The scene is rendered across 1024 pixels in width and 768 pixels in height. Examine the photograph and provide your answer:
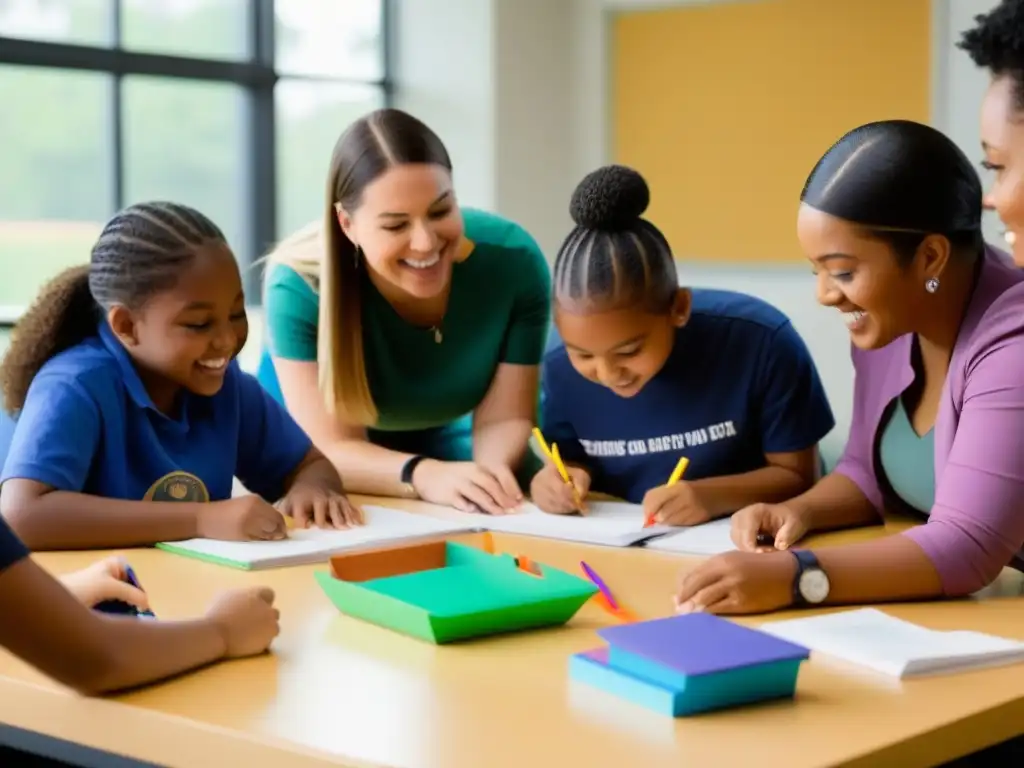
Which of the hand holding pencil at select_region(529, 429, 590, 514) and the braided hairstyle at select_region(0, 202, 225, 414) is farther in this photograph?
the hand holding pencil at select_region(529, 429, 590, 514)

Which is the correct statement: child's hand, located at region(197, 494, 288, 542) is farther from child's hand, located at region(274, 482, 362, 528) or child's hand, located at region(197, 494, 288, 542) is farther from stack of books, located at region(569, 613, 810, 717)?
stack of books, located at region(569, 613, 810, 717)

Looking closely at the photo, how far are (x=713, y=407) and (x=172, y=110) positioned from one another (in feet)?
8.44

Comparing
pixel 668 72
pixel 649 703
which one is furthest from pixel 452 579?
pixel 668 72

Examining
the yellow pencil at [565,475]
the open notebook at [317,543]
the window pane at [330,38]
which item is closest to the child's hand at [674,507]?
the yellow pencil at [565,475]

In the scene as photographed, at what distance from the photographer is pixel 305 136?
4.72 m

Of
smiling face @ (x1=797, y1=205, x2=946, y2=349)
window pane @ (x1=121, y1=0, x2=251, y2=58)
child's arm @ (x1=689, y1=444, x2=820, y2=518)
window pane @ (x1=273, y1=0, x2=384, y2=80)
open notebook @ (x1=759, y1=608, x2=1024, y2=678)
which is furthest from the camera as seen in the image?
window pane @ (x1=273, y1=0, x2=384, y2=80)

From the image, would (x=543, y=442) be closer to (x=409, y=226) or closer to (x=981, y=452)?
(x=409, y=226)

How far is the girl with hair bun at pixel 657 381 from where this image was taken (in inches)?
83.4

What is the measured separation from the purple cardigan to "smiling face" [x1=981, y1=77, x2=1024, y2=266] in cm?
10

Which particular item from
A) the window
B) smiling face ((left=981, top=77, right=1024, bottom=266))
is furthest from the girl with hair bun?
the window

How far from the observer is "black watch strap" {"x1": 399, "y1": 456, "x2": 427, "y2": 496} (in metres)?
2.33

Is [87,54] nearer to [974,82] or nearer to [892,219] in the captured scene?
[974,82]

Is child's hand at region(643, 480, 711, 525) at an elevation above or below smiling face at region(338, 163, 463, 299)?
below

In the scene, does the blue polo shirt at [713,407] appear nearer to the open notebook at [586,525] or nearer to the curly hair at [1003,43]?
the open notebook at [586,525]
